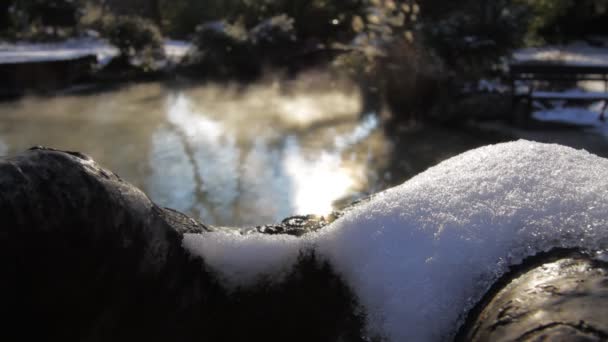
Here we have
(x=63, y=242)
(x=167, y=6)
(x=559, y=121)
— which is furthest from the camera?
(x=167, y=6)

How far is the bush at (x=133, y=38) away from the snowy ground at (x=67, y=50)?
1.35ft

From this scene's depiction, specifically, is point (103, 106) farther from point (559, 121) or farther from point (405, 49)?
point (559, 121)

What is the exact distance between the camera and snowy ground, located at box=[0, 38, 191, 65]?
1202 centimetres

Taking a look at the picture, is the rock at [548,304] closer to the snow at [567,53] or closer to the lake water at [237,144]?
the lake water at [237,144]

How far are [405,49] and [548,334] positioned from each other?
288 inches

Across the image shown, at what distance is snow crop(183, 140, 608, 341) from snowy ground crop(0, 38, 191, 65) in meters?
11.7

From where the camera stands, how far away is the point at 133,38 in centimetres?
1324

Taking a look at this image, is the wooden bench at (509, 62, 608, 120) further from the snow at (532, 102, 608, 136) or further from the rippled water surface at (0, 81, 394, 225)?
the rippled water surface at (0, 81, 394, 225)

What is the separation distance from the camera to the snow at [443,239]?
1.41 m

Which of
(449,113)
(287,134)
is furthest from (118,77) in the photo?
(449,113)

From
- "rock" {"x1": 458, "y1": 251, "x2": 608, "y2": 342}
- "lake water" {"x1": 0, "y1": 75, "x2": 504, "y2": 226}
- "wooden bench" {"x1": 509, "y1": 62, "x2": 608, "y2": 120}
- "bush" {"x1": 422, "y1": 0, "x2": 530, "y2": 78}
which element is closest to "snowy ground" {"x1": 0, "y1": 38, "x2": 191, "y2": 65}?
"lake water" {"x1": 0, "y1": 75, "x2": 504, "y2": 226}

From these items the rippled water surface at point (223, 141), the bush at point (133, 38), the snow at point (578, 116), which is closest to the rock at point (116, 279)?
the rippled water surface at point (223, 141)

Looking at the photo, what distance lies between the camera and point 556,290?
1.25 meters

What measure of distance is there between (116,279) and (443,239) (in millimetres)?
970
